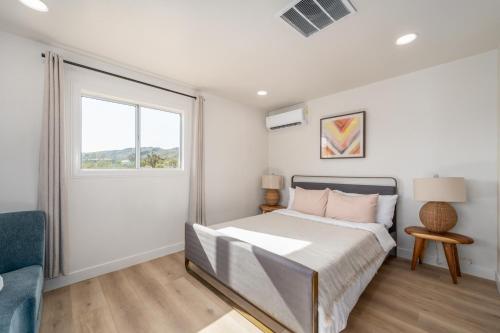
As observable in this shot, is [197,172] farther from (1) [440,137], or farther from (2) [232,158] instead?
(1) [440,137]

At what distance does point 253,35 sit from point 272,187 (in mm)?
2550

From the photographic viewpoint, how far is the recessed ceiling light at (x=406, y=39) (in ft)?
6.31

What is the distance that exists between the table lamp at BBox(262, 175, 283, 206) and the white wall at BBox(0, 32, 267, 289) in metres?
0.40

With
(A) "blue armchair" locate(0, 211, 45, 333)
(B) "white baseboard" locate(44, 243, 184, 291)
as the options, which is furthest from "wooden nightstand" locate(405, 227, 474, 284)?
(A) "blue armchair" locate(0, 211, 45, 333)

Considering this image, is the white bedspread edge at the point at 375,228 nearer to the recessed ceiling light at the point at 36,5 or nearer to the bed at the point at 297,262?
the bed at the point at 297,262

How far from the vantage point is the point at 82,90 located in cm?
227

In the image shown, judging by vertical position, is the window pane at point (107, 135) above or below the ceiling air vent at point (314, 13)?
below

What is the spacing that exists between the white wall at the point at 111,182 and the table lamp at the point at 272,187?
0.40m

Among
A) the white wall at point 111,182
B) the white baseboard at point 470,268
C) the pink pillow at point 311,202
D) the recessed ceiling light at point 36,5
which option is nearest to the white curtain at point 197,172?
the white wall at point 111,182

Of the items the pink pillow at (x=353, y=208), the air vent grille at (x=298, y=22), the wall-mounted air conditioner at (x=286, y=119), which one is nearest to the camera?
the air vent grille at (x=298, y=22)

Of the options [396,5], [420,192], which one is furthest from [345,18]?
[420,192]

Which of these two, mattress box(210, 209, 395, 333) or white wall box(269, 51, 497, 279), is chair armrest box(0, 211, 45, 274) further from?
white wall box(269, 51, 497, 279)

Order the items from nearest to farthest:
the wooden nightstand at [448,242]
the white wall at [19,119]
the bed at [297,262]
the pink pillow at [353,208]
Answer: the bed at [297,262] < the white wall at [19,119] < the wooden nightstand at [448,242] < the pink pillow at [353,208]

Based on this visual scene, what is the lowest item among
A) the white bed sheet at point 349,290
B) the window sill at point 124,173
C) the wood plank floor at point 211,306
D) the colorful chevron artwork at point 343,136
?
the wood plank floor at point 211,306
